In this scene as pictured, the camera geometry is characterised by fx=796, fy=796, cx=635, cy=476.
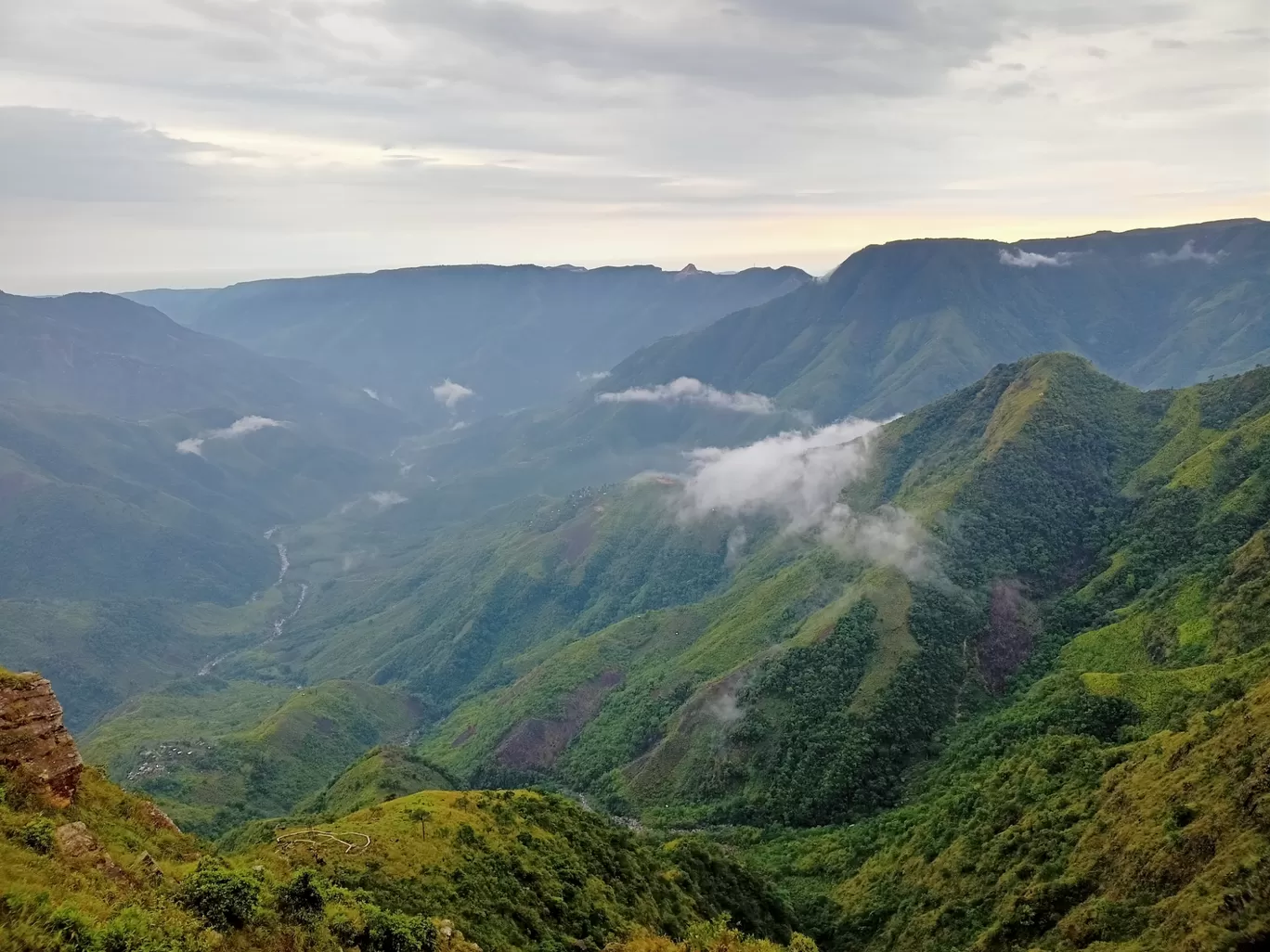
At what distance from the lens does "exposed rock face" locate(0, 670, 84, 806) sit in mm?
32250

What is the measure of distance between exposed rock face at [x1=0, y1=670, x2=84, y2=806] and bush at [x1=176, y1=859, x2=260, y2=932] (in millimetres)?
8020

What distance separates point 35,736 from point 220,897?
11206 millimetres

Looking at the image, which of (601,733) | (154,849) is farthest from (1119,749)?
(601,733)

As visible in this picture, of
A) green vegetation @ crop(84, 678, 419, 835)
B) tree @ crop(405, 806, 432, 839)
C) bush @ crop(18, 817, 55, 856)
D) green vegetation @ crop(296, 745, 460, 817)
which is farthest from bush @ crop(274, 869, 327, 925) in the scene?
green vegetation @ crop(84, 678, 419, 835)

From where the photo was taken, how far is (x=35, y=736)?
33281 millimetres

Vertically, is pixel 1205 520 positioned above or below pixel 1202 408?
below

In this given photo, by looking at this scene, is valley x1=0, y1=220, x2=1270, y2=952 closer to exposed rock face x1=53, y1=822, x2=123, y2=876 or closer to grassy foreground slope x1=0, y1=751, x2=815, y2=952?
grassy foreground slope x1=0, y1=751, x2=815, y2=952

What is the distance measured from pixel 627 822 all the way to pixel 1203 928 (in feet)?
333

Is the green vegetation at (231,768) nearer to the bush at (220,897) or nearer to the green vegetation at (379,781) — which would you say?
the green vegetation at (379,781)

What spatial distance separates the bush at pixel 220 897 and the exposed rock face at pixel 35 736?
Result: 802 centimetres

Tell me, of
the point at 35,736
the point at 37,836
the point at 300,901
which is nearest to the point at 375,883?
the point at 300,901

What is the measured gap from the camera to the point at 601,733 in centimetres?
17525

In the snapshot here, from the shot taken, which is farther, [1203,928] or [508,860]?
[508,860]

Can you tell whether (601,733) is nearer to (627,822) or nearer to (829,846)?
(627,822)
